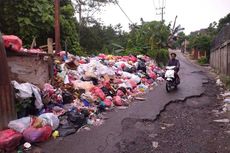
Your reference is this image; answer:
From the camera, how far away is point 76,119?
6.43m

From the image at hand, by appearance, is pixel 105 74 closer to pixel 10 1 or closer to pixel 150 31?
pixel 10 1

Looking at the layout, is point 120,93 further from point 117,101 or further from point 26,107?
point 26,107

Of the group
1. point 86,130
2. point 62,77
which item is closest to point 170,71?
point 62,77

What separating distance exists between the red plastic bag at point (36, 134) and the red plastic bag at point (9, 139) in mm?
121

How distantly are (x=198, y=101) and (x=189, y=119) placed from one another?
2470 millimetres

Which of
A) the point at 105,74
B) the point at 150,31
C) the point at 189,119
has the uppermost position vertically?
the point at 150,31

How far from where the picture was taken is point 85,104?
7.93 meters

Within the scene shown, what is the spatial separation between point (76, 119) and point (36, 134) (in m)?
1.22

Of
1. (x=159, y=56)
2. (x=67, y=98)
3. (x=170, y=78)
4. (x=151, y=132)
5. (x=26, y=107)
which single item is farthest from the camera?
(x=159, y=56)

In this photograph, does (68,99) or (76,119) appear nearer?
(76,119)

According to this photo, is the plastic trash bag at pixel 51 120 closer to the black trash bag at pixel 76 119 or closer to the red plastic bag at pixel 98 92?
the black trash bag at pixel 76 119

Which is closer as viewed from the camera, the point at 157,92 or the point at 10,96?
the point at 10,96

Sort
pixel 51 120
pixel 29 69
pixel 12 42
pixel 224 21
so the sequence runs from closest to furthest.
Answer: pixel 51 120 < pixel 12 42 < pixel 29 69 < pixel 224 21

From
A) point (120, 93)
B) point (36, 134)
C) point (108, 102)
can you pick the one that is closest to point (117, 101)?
point (108, 102)
